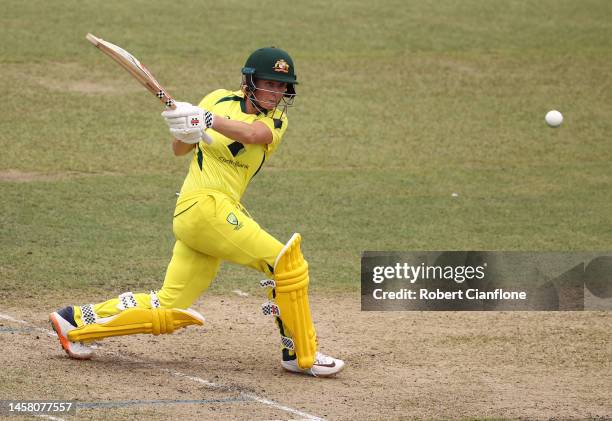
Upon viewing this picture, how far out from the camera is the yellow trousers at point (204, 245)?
8117 millimetres

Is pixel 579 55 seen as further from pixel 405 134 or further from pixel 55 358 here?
pixel 55 358

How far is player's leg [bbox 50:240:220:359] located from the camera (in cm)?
829

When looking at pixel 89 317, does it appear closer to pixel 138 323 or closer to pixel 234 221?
pixel 138 323

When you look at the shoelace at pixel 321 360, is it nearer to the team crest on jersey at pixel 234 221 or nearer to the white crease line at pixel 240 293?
the team crest on jersey at pixel 234 221

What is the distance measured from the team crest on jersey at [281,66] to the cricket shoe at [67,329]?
2369 mm

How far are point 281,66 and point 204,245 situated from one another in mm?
1428

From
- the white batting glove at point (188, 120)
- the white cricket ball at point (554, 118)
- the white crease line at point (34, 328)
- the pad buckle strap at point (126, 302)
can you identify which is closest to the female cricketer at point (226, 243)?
the pad buckle strap at point (126, 302)

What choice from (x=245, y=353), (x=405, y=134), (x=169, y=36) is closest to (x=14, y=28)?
(x=169, y=36)

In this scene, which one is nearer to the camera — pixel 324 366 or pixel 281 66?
pixel 281 66

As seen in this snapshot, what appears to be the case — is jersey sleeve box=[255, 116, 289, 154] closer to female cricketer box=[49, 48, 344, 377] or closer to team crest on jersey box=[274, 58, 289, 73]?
female cricketer box=[49, 48, 344, 377]

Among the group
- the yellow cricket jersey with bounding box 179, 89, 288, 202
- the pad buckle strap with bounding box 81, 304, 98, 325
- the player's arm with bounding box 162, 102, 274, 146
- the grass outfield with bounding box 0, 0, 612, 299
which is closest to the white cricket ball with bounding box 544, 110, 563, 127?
the grass outfield with bounding box 0, 0, 612, 299

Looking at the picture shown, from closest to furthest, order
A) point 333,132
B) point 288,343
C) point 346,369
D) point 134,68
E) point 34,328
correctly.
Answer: point 134,68 → point 288,343 → point 346,369 → point 34,328 → point 333,132

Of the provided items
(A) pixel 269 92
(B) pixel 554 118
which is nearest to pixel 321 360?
(A) pixel 269 92

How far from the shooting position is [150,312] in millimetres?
8281
